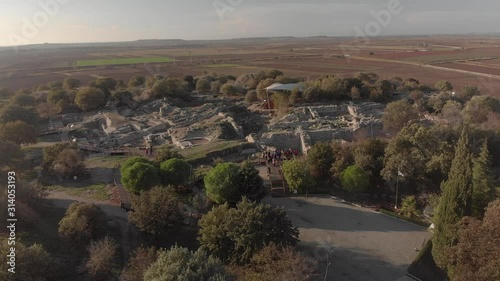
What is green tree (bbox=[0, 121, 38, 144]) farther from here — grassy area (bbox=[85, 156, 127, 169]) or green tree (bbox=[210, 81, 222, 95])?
green tree (bbox=[210, 81, 222, 95])

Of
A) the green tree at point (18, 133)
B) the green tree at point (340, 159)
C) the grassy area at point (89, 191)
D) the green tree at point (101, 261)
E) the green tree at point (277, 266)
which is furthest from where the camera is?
the green tree at point (18, 133)

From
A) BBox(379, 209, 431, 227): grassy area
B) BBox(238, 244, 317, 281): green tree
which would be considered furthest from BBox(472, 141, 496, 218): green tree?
BBox(238, 244, 317, 281): green tree

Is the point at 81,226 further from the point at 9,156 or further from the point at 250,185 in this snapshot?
the point at 9,156

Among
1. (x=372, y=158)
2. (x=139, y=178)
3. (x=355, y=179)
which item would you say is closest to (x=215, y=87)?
(x=372, y=158)

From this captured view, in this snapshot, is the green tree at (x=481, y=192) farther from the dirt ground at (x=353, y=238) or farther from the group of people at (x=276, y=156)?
the group of people at (x=276, y=156)

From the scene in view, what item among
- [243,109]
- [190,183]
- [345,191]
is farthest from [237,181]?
[243,109]

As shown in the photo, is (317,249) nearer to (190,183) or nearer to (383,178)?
(383,178)

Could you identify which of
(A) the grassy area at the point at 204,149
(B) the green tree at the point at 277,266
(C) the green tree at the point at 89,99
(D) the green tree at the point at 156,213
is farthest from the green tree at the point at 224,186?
(C) the green tree at the point at 89,99
